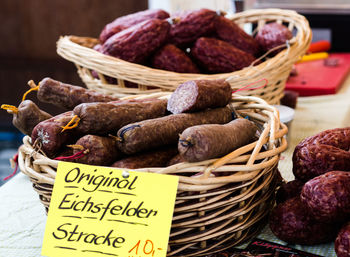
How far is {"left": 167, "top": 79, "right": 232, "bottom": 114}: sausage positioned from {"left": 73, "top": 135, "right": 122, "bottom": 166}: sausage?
20 centimetres

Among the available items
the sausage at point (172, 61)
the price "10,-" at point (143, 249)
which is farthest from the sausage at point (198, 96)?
the sausage at point (172, 61)

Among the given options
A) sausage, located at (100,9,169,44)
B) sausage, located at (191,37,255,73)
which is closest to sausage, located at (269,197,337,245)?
sausage, located at (191,37,255,73)

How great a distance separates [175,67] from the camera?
1.59 metres

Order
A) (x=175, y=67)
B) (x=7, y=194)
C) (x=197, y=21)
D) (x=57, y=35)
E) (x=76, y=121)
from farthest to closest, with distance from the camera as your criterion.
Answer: (x=57, y=35) → (x=197, y=21) → (x=175, y=67) → (x=7, y=194) → (x=76, y=121)

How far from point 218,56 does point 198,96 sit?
68 centimetres

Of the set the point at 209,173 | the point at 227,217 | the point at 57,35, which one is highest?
the point at 209,173

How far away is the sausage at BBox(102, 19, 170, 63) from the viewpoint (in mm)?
1590

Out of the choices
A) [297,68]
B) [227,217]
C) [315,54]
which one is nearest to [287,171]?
[227,217]

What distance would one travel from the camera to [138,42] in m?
1.60

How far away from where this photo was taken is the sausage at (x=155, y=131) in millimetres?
883

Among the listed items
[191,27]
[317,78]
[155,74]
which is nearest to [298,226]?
[155,74]

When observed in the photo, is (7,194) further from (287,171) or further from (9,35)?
(9,35)

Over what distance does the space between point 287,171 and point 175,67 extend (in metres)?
0.58

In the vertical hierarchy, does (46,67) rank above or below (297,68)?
below
